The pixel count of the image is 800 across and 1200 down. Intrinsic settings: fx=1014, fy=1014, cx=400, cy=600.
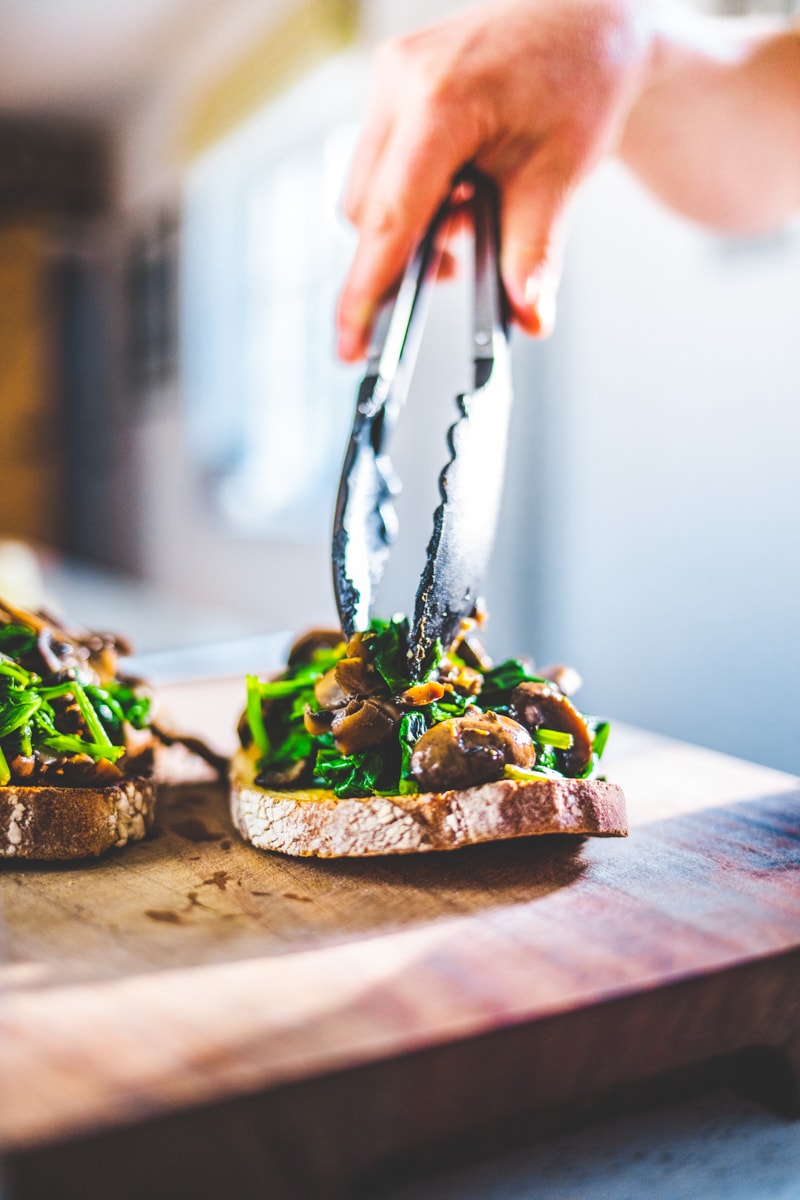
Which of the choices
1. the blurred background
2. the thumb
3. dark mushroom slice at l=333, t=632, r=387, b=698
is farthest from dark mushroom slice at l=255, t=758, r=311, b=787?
the blurred background

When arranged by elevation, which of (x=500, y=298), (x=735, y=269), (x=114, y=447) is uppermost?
(x=735, y=269)

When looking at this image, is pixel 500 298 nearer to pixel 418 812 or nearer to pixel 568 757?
pixel 568 757

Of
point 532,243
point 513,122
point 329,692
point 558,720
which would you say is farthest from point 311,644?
point 513,122

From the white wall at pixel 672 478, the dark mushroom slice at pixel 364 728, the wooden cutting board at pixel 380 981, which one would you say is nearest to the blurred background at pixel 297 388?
the white wall at pixel 672 478

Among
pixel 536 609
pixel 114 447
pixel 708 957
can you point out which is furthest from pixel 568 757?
pixel 114 447

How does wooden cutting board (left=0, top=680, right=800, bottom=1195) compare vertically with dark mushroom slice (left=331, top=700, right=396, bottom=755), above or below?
below

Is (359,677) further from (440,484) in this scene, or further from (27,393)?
(27,393)

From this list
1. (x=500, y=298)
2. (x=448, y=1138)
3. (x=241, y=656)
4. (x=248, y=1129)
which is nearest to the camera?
(x=248, y=1129)

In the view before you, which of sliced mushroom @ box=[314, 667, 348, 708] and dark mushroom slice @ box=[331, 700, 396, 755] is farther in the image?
sliced mushroom @ box=[314, 667, 348, 708]

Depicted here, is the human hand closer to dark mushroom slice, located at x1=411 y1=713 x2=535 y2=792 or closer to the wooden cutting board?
dark mushroom slice, located at x1=411 y1=713 x2=535 y2=792
